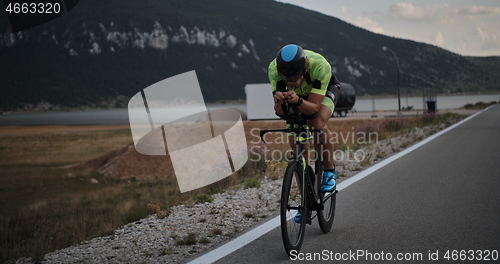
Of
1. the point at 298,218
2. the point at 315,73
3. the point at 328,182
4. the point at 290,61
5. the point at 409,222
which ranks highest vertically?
the point at 290,61

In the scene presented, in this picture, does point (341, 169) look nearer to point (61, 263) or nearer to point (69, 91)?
point (61, 263)

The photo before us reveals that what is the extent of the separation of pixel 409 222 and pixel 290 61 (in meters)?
2.62

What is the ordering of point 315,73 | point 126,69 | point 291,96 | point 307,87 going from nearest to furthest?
→ point 291,96
point 315,73
point 307,87
point 126,69

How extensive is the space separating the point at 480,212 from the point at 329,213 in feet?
6.67

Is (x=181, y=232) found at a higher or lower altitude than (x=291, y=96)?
lower

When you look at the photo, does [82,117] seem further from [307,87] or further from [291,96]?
[291,96]

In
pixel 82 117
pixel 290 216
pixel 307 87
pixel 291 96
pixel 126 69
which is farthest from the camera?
pixel 126 69

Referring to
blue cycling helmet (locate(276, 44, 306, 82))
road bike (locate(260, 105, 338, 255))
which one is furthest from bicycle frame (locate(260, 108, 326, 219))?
blue cycling helmet (locate(276, 44, 306, 82))

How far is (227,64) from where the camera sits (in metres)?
194

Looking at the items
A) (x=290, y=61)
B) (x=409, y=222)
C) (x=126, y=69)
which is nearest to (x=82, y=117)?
(x=126, y=69)

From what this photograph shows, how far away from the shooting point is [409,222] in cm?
512

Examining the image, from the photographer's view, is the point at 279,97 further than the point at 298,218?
No

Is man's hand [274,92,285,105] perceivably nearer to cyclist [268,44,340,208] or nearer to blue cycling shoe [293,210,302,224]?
cyclist [268,44,340,208]

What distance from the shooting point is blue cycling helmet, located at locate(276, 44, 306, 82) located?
11.9 ft
